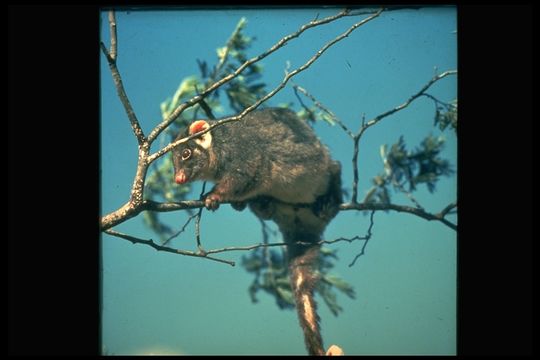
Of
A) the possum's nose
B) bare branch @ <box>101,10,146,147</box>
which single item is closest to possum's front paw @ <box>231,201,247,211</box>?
the possum's nose

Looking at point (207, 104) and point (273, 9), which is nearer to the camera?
point (273, 9)

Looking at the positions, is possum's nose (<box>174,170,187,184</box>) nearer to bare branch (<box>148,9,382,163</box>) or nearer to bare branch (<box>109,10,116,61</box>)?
bare branch (<box>148,9,382,163</box>)

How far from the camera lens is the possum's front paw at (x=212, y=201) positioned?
536 cm

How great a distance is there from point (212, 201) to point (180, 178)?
333 mm

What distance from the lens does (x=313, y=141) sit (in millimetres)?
5922

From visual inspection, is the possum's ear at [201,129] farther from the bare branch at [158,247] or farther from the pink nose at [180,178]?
the bare branch at [158,247]

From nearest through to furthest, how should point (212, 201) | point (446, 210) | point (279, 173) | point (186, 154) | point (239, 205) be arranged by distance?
point (446, 210) < point (212, 201) < point (186, 154) < point (239, 205) < point (279, 173)

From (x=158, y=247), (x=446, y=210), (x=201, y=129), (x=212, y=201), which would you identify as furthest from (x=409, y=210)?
(x=158, y=247)

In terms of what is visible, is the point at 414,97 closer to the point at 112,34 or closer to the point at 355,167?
the point at 355,167

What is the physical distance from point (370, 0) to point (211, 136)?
178 centimetres

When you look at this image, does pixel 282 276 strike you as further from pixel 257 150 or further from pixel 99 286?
pixel 99 286

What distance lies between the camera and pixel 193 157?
5555 mm

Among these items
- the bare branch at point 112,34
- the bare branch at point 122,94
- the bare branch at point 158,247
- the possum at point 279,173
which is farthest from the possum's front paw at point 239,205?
→ the bare branch at point 112,34

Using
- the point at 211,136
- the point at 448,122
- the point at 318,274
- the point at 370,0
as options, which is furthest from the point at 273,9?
the point at 318,274
